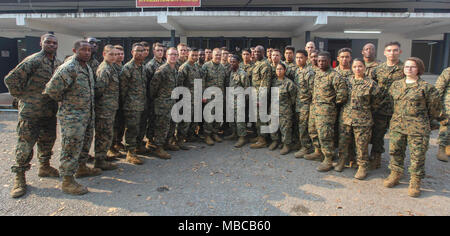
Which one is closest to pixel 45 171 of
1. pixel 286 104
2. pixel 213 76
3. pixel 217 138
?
pixel 217 138

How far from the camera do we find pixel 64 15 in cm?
899

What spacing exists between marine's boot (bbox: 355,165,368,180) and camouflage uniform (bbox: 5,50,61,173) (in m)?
4.59

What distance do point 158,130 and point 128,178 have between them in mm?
1111

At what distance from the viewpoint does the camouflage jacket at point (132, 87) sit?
177 inches

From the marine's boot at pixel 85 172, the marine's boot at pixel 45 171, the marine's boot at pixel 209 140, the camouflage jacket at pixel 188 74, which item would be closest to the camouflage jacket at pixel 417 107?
the marine's boot at pixel 209 140

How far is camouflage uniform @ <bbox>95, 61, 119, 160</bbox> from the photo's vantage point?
410 cm

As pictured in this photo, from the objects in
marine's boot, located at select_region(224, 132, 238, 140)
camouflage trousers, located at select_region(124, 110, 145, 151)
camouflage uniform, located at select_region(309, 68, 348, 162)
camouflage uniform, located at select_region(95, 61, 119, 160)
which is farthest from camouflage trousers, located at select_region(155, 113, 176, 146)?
camouflage uniform, located at select_region(309, 68, 348, 162)

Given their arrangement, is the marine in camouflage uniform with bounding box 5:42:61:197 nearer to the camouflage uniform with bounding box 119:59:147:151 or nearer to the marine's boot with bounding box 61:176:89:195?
the marine's boot with bounding box 61:176:89:195

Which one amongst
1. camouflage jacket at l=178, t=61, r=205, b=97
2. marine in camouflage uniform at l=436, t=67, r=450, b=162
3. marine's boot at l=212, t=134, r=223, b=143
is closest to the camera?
marine in camouflage uniform at l=436, t=67, r=450, b=162

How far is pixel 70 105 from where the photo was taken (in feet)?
11.4

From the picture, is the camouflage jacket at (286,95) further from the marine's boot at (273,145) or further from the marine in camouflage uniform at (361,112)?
the marine in camouflage uniform at (361,112)

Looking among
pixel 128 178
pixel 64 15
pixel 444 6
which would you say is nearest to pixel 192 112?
pixel 128 178

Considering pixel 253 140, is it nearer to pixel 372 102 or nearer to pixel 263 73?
pixel 263 73

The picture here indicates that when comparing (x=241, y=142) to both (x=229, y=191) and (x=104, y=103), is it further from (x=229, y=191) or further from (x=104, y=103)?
(x=104, y=103)
